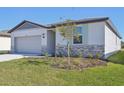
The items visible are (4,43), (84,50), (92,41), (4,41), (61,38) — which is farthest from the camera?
(4,43)

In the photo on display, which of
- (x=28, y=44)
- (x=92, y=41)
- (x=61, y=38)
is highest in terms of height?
(x=61, y=38)

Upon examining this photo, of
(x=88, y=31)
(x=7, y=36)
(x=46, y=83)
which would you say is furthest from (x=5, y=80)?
(x=7, y=36)

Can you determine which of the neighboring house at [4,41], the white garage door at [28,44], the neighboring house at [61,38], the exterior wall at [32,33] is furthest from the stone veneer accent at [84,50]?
the neighboring house at [4,41]

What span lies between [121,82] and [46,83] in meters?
2.97

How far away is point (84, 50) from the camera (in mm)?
17812

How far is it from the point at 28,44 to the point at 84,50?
336 inches

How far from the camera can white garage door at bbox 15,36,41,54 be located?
74.5ft

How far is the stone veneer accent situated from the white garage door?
3879mm

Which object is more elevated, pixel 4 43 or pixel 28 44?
pixel 4 43

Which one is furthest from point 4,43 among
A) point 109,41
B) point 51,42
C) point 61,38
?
point 109,41

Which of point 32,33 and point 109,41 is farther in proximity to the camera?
point 32,33

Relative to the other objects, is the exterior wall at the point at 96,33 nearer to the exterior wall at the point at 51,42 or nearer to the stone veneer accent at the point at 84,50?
the stone veneer accent at the point at 84,50

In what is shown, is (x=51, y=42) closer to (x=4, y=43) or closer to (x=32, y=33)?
(x=32, y=33)
